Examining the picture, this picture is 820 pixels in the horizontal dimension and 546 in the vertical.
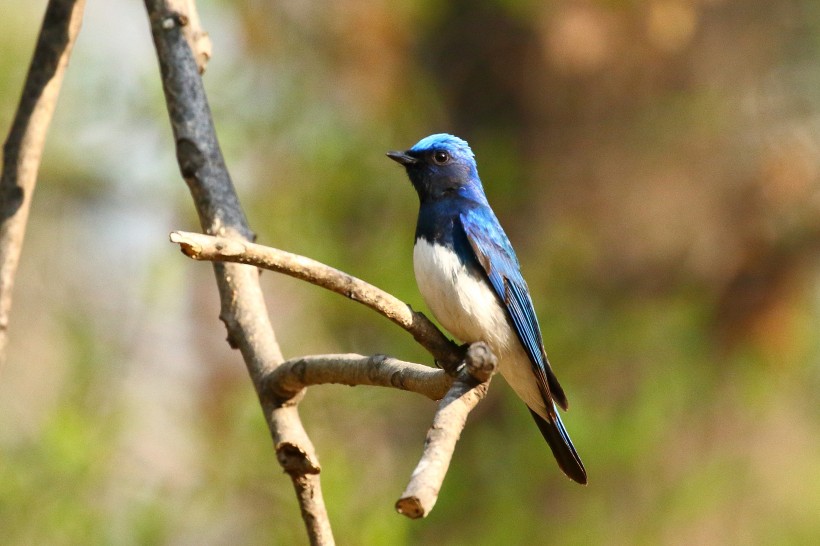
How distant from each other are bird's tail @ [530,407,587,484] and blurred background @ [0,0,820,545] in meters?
2.20

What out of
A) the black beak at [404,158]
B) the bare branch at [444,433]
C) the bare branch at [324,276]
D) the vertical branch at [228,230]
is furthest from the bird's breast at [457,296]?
the bare branch at [444,433]

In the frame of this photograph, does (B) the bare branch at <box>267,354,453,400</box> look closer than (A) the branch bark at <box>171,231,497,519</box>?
No

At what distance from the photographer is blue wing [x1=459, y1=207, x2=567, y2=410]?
3.49 metres

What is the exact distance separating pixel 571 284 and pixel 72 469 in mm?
3243

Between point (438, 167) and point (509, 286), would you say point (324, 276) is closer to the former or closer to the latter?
point (509, 286)

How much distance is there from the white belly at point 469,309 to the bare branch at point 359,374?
0.94 m

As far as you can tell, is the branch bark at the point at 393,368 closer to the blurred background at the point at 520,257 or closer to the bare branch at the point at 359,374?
the bare branch at the point at 359,374

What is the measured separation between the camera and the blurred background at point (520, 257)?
235 inches

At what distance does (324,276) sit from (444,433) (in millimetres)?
489

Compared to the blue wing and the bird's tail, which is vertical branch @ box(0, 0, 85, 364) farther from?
the bird's tail

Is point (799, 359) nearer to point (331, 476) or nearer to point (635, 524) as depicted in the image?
point (635, 524)

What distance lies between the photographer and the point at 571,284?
6.51 m

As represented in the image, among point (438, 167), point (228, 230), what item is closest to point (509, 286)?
point (438, 167)

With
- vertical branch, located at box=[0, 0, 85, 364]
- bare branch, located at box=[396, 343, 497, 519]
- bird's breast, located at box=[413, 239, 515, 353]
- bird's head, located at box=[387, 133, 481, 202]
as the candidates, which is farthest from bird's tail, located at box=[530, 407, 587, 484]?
vertical branch, located at box=[0, 0, 85, 364]
